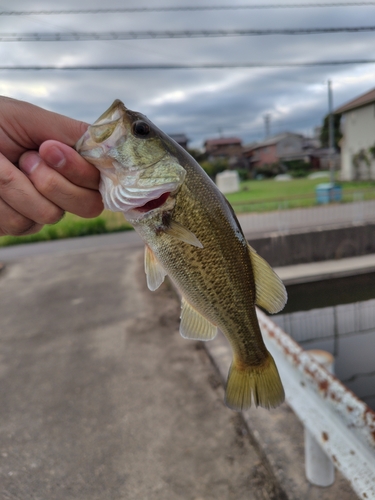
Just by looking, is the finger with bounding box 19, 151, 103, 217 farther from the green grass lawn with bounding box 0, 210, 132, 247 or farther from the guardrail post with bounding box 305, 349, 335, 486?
the green grass lawn with bounding box 0, 210, 132, 247

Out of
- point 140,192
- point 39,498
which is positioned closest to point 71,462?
point 39,498

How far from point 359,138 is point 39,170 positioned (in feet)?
124

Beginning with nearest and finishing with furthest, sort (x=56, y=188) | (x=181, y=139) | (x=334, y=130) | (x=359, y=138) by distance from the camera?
(x=56, y=188) < (x=359, y=138) < (x=181, y=139) < (x=334, y=130)

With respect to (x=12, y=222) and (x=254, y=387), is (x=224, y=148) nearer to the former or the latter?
(x=12, y=222)

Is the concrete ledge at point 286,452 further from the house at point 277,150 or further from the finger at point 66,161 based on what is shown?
the house at point 277,150

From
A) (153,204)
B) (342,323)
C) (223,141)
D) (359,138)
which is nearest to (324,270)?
(342,323)

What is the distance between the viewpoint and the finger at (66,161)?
1.47m

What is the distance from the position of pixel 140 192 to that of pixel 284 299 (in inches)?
28.9

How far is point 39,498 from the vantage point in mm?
3150

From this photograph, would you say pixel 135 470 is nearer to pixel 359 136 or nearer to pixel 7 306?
pixel 7 306

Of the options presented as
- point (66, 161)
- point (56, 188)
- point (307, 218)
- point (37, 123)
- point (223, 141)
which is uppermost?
point (223, 141)

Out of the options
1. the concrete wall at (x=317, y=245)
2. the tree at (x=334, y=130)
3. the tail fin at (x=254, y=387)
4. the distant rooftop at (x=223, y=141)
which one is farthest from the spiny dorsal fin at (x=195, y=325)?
the distant rooftop at (x=223, y=141)

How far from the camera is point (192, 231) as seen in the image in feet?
4.91

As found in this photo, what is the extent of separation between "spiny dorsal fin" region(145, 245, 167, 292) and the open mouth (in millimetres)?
196
